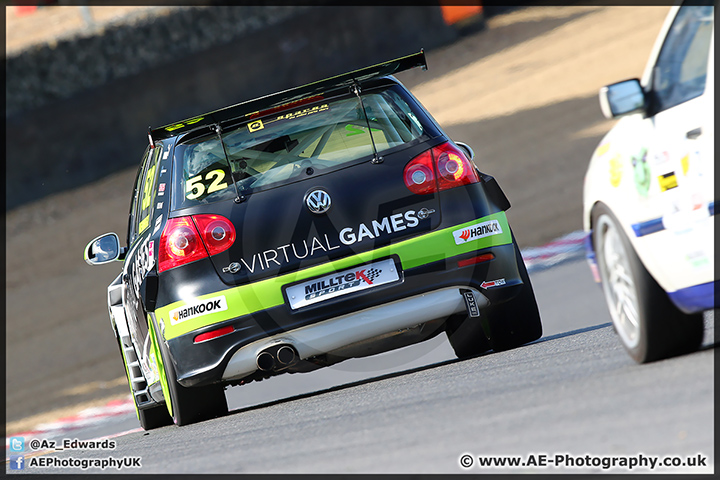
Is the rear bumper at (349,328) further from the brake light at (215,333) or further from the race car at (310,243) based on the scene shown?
the brake light at (215,333)

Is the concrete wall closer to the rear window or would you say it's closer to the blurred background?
the blurred background

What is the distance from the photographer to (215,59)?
2561cm

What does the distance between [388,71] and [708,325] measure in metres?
2.24

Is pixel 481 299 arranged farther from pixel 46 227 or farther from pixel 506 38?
pixel 506 38

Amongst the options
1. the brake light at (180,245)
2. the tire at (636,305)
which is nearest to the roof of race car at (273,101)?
the brake light at (180,245)

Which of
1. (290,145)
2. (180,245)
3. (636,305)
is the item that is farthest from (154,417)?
(636,305)

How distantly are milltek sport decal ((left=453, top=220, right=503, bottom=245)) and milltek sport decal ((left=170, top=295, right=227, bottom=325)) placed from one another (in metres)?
1.27

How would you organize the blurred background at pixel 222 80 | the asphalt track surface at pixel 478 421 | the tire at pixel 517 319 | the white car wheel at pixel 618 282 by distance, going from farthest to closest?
the blurred background at pixel 222 80 → the tire at pixel 517 319 → the white car wheel at pixel 618 282 → the asphalt track surface at pixel 478 421

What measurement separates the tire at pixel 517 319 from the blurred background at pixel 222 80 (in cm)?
1092

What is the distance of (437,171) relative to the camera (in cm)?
646

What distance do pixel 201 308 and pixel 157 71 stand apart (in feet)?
64.3

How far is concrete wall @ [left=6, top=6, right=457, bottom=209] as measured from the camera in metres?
24.0

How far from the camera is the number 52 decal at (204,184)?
255 inches

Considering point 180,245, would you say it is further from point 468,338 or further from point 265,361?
point 468,338
